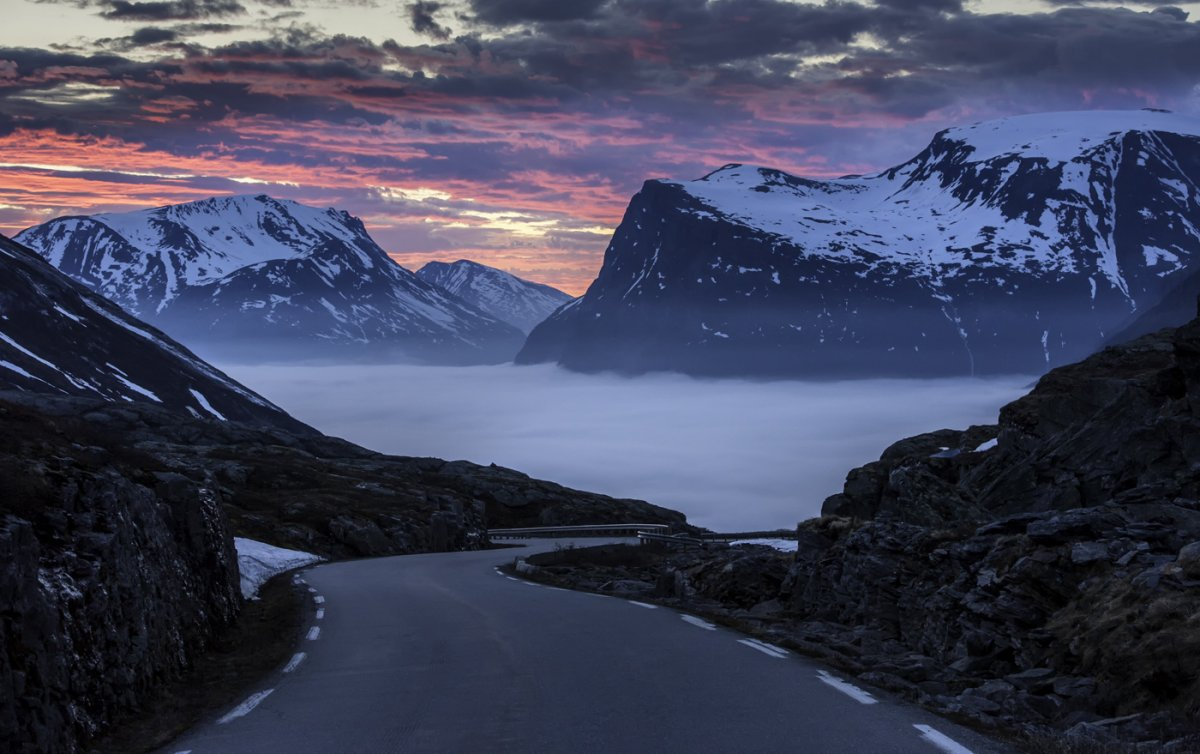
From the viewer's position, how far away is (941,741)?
1048cm

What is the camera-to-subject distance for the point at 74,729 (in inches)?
455

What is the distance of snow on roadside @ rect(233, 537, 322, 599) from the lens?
1302 inches

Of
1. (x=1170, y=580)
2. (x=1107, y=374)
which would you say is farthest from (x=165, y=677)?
(x=1107, y=374)

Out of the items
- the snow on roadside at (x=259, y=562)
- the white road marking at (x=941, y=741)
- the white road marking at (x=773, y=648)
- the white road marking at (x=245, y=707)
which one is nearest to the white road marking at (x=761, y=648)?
the white road marking at (x=773, y=648)

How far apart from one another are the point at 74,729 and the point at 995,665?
41.8 feet

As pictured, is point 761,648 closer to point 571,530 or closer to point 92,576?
point 92,576

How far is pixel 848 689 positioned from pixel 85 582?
9.38m

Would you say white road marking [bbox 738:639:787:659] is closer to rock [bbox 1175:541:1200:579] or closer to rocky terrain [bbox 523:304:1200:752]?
rocky terrain [bbox 523:304:1200:752]

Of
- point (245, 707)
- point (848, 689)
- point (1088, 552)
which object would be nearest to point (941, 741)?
point (848, 689)

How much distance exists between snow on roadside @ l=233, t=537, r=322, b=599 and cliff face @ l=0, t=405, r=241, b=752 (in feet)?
33.5

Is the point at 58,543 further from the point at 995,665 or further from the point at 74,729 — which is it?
the point at 995,665

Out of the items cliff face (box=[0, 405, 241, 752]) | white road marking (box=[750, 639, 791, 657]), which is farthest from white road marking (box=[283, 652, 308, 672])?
white road marking (box=[750, 639, 791, 657])

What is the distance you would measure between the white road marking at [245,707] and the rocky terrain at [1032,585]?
7.90 m

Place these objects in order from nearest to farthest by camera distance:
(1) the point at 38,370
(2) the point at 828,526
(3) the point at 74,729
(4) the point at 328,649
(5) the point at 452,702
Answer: (3) the point at 74,729 → (5) the point at 452,702 → (4) the point at 328,649 → (2) the point at 828,526 → (1) the point at 38,370
